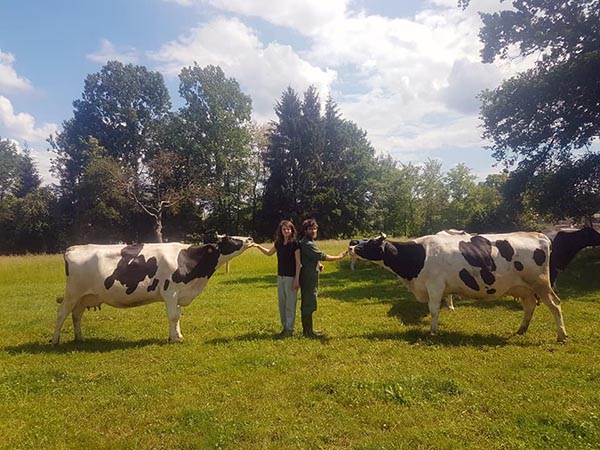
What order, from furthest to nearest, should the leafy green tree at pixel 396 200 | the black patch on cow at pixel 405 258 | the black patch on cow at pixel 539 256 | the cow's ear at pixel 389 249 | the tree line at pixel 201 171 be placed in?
the leafy green tree at pixel 396 200
the tree line at pixel 201 171
the cow's ear at pixel 389 249
the black patch on cow at pixel 405 258
the black patch on cow at pixel 539 256

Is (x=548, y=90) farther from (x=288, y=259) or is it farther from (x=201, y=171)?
(x=201, y=171)

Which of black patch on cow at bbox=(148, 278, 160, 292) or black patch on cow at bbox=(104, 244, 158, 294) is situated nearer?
black patch on cow at bbox=(104, 244, 158, 294)

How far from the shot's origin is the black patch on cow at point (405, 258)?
10.5 metres

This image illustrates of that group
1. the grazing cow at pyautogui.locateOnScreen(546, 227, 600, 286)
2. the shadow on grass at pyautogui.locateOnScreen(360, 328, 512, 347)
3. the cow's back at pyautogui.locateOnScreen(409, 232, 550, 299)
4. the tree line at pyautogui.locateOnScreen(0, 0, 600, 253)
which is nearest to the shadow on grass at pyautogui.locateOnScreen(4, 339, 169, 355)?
the shadow on grass at pyautogui.locateOnScreen(360, 328, 512, 347)

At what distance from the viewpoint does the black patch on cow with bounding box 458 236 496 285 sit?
9.85 metres

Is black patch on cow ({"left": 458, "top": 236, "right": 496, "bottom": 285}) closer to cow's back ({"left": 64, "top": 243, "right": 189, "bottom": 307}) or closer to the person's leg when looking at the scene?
the person's leg

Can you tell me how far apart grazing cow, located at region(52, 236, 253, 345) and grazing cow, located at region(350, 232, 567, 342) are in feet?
15.4

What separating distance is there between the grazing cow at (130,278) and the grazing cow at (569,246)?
30.6 ft

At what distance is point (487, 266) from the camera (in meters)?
9.87

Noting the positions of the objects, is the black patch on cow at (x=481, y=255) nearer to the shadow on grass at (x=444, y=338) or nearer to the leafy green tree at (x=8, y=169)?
the shadow on grass at (x=444, y=338)

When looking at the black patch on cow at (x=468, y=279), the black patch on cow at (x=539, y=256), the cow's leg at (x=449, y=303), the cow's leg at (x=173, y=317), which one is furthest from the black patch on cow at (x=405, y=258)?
the cow's leg at (x=173, y=317)

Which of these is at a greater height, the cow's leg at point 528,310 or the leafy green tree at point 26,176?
the leafy green tree at point 26,176

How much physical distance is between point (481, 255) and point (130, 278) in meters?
7.42

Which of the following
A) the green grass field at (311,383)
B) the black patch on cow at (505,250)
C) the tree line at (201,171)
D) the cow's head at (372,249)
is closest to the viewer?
the green grass field at (311,383)
